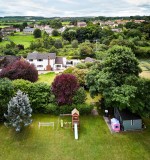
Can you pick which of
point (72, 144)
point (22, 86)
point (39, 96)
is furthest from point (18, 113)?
point (72, 144)

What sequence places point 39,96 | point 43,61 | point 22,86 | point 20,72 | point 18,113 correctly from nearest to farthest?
point 18,113 < point 39,96 < point 22,86 < point 20,72 < point 43,61

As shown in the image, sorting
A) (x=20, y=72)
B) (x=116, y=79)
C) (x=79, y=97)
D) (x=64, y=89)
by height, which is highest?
(x=116, y=79)

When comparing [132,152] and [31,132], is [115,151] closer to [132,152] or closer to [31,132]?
[132,152]

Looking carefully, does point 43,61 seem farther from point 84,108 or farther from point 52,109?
point 84,108

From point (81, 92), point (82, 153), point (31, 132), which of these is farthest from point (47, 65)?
point (82, 153)

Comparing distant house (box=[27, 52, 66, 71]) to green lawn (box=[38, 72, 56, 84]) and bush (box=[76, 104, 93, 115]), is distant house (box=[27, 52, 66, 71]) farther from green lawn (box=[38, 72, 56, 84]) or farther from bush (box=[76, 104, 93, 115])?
bush (box=[76, 104, 93, 115])

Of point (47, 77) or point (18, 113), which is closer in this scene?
point (18, 113)

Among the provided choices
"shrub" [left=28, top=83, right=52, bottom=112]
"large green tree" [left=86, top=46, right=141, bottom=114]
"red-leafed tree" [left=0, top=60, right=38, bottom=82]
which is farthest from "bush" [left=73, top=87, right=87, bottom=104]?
"red-leafed tree" [left=0, top=60, right=38, bottom=82]
